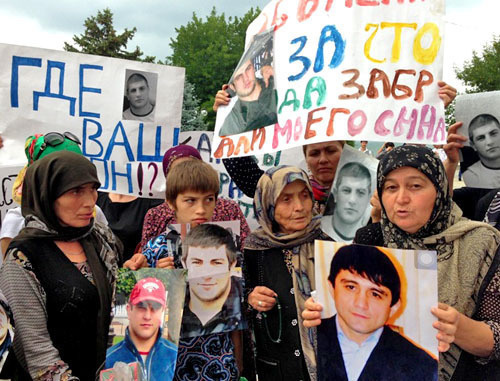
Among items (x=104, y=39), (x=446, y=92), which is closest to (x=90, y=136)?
(x=446, y=92)

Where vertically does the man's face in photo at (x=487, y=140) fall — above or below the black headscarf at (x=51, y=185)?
above

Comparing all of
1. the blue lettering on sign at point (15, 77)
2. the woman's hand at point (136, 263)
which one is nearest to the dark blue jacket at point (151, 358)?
the woman's hand at point (136, 263)

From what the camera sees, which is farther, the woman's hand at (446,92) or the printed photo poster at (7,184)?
the printed photo poster at (7,184)

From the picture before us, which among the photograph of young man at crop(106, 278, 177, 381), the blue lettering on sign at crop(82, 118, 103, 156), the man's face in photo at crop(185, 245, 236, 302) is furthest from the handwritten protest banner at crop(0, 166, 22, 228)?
the photograph of young man at crop(106, 278, 177, 381)

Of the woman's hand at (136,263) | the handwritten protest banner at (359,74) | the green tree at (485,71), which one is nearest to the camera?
the woman's hand at (136,263)

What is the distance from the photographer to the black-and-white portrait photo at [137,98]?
449 cm

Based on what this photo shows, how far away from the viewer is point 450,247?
79.8 inches

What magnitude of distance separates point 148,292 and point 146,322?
5.1 inches

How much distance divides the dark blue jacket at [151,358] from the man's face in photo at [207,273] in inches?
16.0

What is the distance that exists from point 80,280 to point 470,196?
2.65 metres

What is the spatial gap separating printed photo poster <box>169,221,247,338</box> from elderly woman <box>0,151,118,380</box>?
0.41 meters

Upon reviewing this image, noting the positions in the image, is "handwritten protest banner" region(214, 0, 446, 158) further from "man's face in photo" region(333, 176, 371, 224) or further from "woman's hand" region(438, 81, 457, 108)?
"man's face in photo" region(333, 176, 371, 224)

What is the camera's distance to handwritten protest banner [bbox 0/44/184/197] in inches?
170

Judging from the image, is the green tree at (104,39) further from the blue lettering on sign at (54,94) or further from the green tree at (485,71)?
the blue lettering on sign at (54,94)
